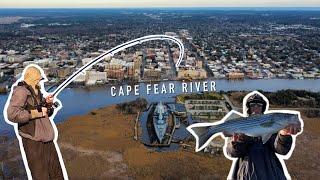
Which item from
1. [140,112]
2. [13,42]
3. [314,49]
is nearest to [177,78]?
[140,112]

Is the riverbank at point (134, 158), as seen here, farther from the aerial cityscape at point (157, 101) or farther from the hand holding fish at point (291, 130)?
the hand holding fish at point (291, 130)

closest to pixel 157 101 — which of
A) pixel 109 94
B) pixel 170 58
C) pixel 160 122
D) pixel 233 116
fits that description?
pixel 109 94

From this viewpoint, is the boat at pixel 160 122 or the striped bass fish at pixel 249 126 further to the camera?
the boat at pixel 160 122

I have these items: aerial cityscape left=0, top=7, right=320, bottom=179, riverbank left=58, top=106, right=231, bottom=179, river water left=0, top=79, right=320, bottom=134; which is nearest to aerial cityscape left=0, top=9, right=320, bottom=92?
aerial cityscape left=0, top=7, right=320, bottom=179

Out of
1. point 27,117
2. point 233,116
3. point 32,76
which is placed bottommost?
point 233,116

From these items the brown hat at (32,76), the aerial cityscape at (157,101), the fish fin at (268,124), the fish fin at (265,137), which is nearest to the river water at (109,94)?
the aerial cityscape at (157,101)

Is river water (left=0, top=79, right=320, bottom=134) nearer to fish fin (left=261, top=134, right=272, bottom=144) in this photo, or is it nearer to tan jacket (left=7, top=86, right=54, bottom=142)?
tan jacket (left=7, top=86, right=54, bottom=142)

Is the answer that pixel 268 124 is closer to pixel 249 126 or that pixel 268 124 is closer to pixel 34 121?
pixel 249 126
